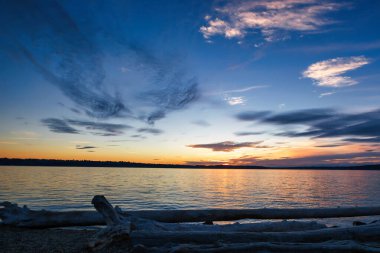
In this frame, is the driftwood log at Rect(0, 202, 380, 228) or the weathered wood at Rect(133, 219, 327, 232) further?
the driftwood log at Rect(0, 202, 380, 228)

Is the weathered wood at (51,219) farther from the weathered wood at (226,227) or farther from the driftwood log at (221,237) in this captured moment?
the weathered wood at (226,227)

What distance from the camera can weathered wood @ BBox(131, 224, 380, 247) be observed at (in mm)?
6688

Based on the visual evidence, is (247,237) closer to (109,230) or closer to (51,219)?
(109,230)

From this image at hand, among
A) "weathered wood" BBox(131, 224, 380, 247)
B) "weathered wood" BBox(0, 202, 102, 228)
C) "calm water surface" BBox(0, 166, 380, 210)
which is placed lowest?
"calm water surface" BBox(0, 166, 380, 210)

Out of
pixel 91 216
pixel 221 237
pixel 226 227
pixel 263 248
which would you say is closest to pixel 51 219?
pixel 91 216

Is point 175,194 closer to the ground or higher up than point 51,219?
closer to the ground

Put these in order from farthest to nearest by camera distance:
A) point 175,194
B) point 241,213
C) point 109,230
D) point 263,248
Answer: point 175,194 < point 241,213 < point 109,230 < point 263,248

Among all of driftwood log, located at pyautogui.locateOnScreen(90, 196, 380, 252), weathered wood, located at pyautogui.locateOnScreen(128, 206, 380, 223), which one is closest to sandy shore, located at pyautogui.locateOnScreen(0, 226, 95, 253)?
driftwood log, located at pyautogui.locateOnScreen(90, 196, 380, 252)

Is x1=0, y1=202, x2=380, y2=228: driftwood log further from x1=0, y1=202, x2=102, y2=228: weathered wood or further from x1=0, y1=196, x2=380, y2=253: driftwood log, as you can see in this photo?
x1=0, y1=196, x2=380, y2=253: driftwood log

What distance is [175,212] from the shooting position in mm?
11031

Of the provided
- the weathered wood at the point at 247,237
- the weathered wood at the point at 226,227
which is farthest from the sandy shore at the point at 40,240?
the weathered wood at the point at 247,237

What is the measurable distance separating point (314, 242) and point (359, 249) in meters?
0.95

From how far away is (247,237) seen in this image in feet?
22.6

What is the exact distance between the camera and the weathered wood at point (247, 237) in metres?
6.69
